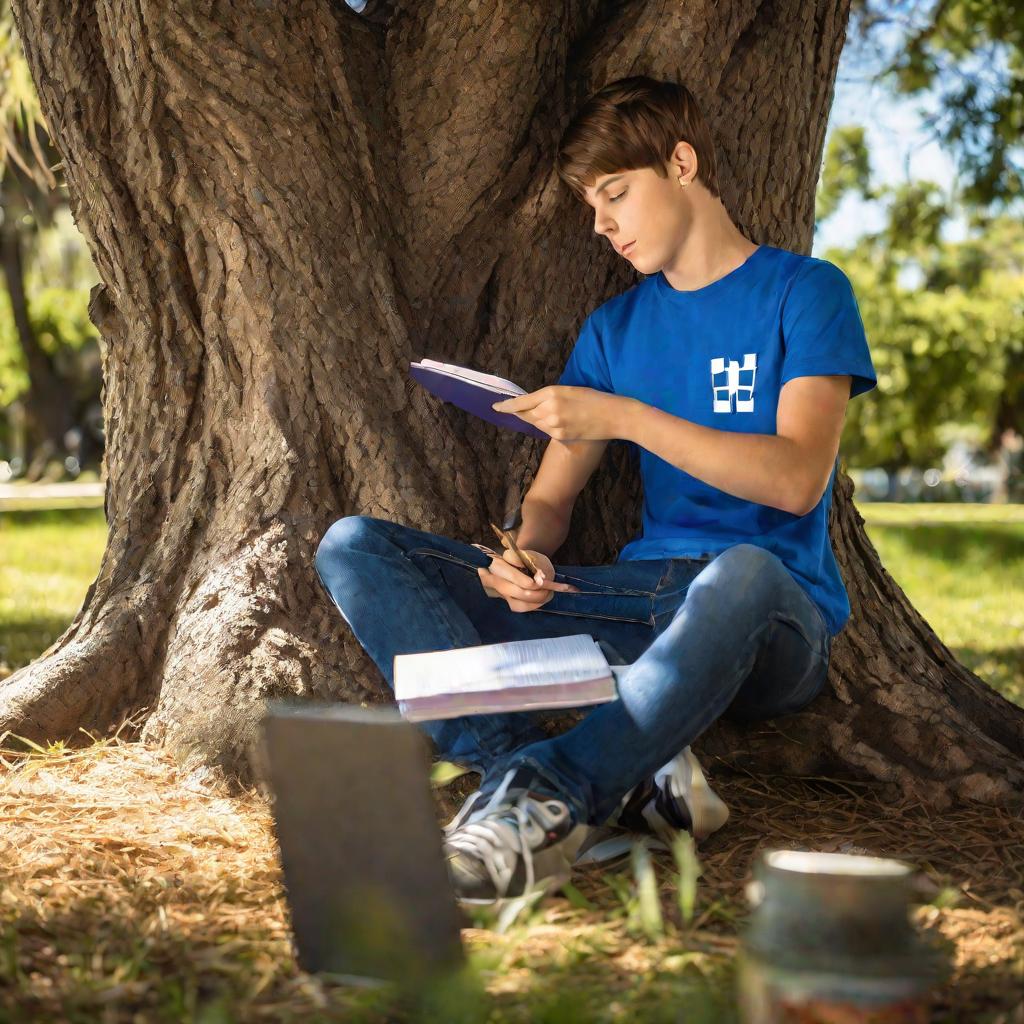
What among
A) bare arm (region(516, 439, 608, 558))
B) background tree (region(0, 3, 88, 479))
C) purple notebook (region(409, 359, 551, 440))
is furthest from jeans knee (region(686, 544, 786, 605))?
background tree (region(0, 3, 88, 479))

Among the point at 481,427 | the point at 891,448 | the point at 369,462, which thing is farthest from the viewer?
the point at 891,448

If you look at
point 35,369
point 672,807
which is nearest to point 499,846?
point 672,807

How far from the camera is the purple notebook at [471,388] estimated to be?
260 centimetres

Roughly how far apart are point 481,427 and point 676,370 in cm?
62

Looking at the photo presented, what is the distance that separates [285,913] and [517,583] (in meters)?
0.80

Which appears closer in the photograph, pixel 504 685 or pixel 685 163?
pixel 504 685

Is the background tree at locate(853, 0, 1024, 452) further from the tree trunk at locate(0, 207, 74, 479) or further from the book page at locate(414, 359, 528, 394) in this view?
the tree trunk at locate(0, 207, 74, 479)

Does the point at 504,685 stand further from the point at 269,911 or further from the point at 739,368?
the point at 739,368

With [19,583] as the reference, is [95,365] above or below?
above

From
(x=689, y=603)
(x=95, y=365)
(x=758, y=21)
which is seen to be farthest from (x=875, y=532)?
(x=95, y=365)

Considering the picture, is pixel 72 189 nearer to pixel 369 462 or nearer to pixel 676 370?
pixel 369 462

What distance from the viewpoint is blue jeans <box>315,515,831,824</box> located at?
7.10 feet

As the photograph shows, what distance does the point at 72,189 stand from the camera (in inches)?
131

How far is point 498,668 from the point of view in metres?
2.13
